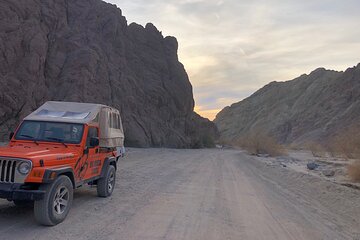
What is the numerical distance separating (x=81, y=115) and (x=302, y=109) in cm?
10707

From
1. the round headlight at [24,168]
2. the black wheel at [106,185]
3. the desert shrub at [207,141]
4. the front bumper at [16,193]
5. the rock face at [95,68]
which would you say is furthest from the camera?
the desert shrub at [207,141]

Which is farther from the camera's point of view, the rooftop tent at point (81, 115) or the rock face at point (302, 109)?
the rock face at point (302, 109)

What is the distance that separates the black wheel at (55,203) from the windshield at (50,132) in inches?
61.4

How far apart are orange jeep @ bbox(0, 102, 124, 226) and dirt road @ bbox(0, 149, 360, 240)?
0.48 metres

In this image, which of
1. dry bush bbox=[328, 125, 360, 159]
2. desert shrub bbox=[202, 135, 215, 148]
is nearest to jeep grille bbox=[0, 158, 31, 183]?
dry bush bbox=[328, 125, 360, 159]

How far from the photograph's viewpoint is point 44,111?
11.3m

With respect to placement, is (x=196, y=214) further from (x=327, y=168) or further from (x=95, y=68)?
(x=95, y=68)

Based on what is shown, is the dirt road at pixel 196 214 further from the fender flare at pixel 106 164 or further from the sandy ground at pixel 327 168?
the sandy ground at pixel 327 168

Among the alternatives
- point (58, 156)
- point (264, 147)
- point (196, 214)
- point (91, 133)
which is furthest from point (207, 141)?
point (58, 156)

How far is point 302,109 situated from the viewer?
11256 centimetres

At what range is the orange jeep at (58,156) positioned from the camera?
7980 millimetres

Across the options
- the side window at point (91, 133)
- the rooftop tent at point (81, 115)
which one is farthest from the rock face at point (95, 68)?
the side window at point (91, 133)

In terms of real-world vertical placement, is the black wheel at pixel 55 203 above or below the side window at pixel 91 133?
below

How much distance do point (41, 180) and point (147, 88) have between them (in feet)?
162
